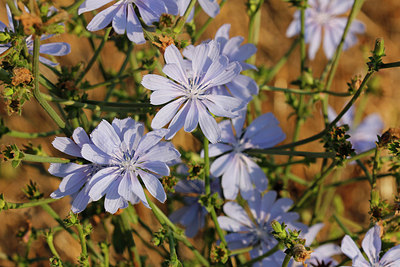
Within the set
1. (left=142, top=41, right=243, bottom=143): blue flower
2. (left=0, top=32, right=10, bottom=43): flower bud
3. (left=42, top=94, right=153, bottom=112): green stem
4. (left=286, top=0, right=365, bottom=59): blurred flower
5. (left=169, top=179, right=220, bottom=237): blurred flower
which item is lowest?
(left=169, top=179, right=220, bottom=237): blurred flower

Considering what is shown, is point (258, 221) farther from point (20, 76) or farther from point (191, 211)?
point (20, 76)

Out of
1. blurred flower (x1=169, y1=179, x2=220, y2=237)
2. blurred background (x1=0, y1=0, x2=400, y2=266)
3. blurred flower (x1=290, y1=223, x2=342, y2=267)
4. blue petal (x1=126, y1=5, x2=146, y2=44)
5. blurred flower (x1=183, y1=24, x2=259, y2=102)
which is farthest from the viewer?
blurred background (x1=0, y1=0, x2=400, y2=266)

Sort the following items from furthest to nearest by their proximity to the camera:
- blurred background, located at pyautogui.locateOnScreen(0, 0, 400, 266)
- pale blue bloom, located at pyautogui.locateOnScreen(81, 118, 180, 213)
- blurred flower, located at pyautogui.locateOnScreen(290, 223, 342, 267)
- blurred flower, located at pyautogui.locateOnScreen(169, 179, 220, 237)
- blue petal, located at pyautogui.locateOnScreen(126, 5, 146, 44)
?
1. blurred background, located at pyautogui.locateOnScreen(0, 0, 400, 266)
2. blurred flower, located at pyautogui.locateOnScreen(169, 179, 220, 237)
3. blurred flower, located at pyautogui.locateOnScreen(290, 223, 342, 267)
4. blue petal, located at pyautogui.locateOnScreen(126, 5, 146, 44)
5. pale blue bloom, located at pyautogui.locateOnScreen(81, 118, 180, 213)

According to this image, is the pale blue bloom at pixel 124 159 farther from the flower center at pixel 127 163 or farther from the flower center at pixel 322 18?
the flower center at pixel 322 18

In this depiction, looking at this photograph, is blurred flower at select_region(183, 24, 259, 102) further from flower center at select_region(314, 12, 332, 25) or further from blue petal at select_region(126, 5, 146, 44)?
flower center at select_region(314, 12, 332, 25)

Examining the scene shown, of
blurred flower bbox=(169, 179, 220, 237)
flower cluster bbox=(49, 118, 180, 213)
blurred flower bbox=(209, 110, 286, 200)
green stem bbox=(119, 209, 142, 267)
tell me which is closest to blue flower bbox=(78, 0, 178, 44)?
flower cluster bbox=(49, 118, 180, 213)

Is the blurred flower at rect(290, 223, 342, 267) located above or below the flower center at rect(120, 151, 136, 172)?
below

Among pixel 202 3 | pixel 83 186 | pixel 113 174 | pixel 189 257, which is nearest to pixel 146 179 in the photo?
pixel 113 174

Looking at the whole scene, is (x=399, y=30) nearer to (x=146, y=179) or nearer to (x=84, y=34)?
(x=84, y=34)
